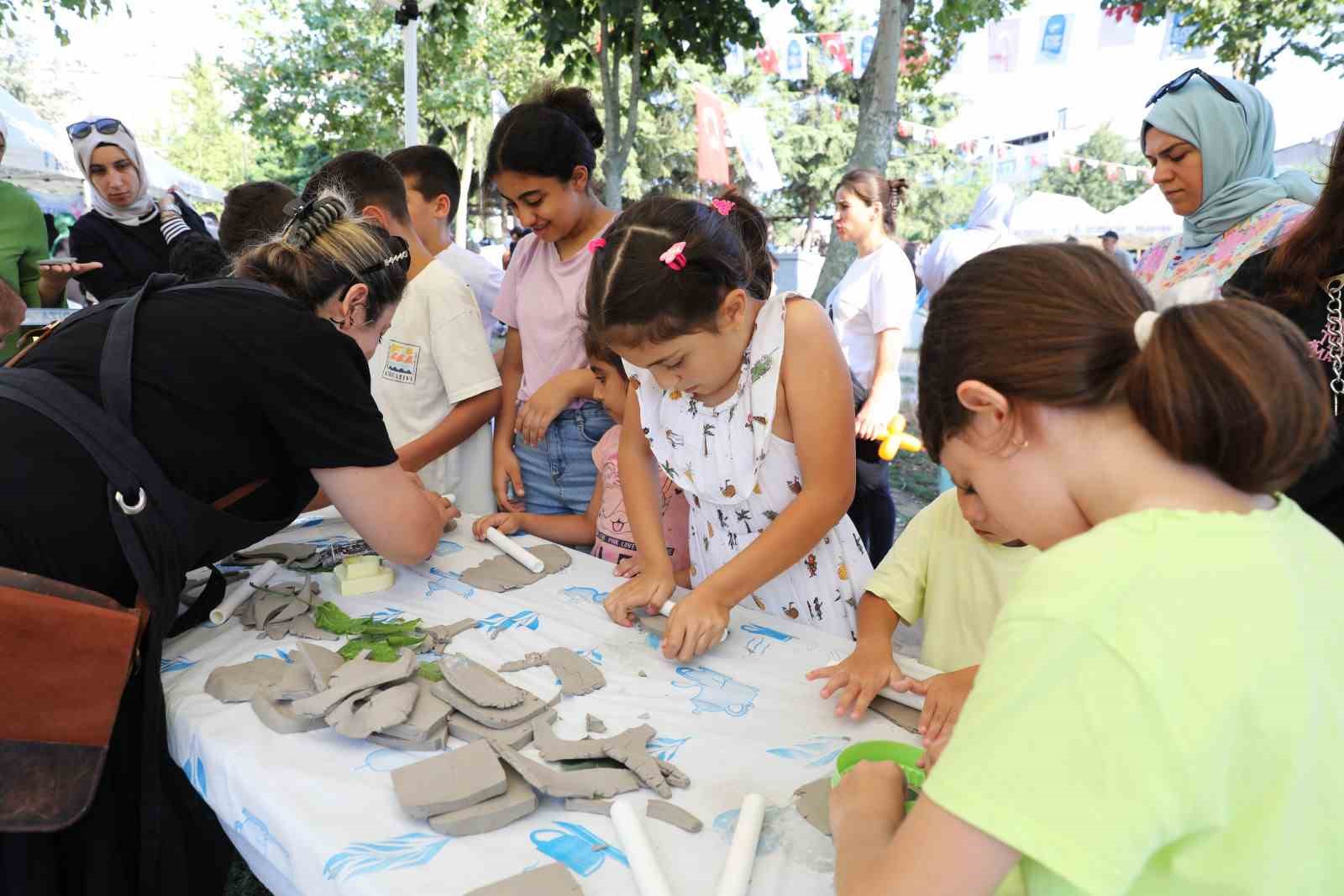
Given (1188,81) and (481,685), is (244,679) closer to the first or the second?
(481,685)

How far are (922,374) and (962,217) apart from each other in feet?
113

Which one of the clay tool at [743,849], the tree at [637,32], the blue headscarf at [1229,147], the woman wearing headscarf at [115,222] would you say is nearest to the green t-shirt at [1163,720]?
the clay tool at [743,849]

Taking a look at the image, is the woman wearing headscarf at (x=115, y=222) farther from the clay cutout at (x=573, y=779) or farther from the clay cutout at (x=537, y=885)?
the clay cutout at (x=537, y=885)

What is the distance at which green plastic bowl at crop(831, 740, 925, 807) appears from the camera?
0.98 meters

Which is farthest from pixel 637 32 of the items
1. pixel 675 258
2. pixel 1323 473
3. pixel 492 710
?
pixel 492 710

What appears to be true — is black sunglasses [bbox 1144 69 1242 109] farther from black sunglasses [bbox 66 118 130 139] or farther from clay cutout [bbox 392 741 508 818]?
black sunglasses [bbox 66 118 130 139]

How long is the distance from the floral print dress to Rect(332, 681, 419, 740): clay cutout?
2.59 feet

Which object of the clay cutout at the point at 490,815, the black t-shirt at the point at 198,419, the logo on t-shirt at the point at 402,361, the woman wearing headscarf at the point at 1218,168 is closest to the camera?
the clay cutout at the point at 490,815

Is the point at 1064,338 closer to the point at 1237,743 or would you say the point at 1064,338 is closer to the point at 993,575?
the point at 1237,743

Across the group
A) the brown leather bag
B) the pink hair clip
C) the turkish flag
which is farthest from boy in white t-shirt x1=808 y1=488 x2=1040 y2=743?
the turkish flag

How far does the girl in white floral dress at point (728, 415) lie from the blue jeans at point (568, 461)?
0.51 metres

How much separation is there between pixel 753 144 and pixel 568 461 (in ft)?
35.7

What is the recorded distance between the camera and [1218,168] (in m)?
2.38

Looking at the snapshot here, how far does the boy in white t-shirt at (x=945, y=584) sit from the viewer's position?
1.42m
